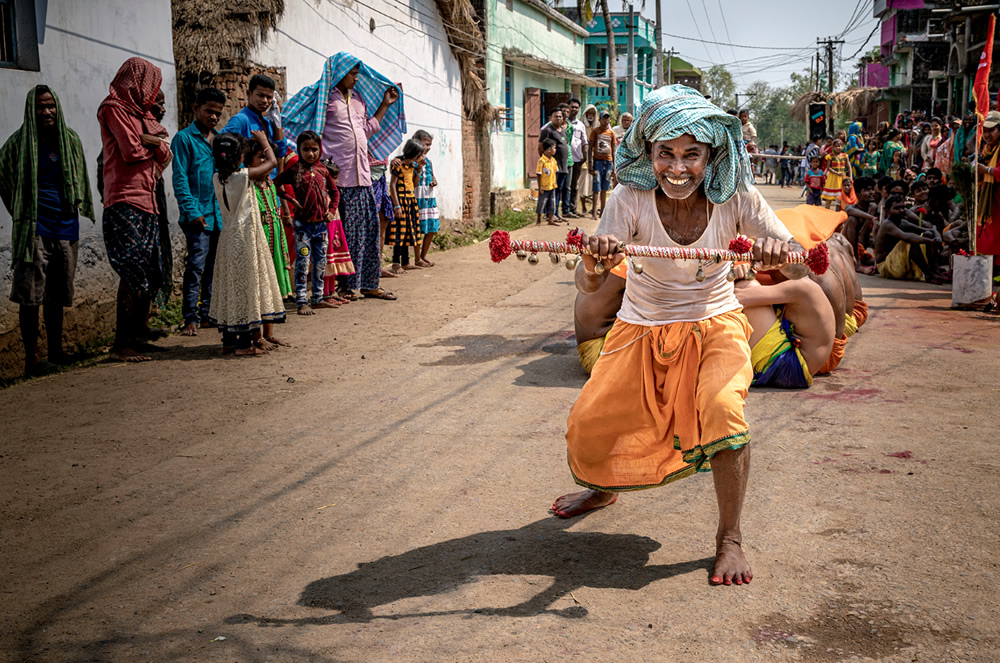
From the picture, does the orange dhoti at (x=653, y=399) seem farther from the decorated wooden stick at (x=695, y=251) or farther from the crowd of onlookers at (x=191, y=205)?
the crowd of onlookers at (x=191, y=205)

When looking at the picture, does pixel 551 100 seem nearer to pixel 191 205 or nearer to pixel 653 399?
pixel 191 205

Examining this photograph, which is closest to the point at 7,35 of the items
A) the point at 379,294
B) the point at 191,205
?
the point at 191,205

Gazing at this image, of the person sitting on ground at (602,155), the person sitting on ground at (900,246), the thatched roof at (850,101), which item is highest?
the thatched roof at (850,101)

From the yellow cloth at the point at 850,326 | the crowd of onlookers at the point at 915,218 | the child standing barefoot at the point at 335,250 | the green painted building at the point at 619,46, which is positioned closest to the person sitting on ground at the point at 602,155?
the crowd of onlookers at the point at 915,218

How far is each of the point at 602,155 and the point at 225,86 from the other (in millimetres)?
10954

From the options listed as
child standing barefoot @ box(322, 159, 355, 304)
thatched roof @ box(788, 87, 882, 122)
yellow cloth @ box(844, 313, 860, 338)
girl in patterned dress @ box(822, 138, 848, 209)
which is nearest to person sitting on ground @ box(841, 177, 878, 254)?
girl in patterned dress @ box(822, 138, 848, 209)

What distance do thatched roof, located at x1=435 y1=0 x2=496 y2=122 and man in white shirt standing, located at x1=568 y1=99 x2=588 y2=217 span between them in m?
1.68

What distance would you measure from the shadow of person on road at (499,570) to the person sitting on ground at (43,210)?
425cm

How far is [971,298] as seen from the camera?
9.27 metres

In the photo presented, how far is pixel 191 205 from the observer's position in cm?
770

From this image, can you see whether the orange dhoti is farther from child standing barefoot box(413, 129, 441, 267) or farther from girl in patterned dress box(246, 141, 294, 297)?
child standing barefoot box(413, 129, 441, 267)

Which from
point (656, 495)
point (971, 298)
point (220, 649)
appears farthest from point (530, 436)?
point (971, 298)

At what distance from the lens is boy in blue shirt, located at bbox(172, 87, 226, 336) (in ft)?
25.4

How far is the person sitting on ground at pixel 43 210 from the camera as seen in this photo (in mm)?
6539
